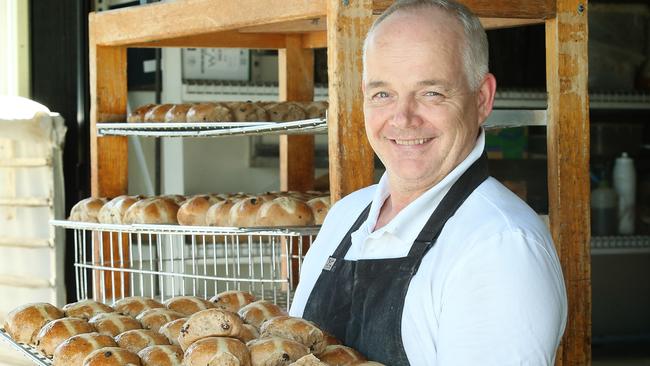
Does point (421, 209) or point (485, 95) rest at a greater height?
point (485, 95)

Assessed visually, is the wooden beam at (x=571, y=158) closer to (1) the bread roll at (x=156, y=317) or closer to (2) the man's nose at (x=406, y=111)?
(2) the man's nose at (x=406, y=111)

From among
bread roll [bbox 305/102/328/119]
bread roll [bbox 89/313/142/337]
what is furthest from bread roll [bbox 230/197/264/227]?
bread roll [bbox 89/313/142/337]

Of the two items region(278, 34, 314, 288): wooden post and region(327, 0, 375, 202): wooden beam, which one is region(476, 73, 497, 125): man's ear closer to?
region(327, 0, 375, 202): wooden beam

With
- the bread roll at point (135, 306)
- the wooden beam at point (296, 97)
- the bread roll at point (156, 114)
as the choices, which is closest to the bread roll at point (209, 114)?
the bread roll at point (156, 114)

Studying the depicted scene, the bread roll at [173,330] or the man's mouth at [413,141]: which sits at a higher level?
the man's mouth at [413,141]

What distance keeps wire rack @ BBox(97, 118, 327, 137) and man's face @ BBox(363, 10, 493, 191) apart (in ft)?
1.69

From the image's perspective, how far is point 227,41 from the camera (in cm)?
288

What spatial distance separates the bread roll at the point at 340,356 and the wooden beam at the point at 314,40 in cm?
157

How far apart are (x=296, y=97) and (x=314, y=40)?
7.8 inches

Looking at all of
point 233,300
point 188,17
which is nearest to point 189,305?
point 233,300

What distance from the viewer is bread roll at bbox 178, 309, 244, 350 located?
55.6 inches

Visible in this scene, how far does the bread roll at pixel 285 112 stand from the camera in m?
2.72

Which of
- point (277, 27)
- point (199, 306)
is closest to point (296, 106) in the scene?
point (277, 27)

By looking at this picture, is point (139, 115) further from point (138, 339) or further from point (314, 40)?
point (138, 339)
